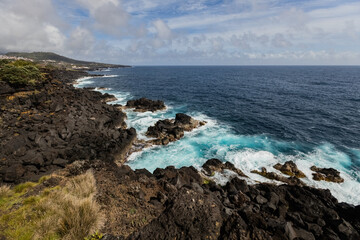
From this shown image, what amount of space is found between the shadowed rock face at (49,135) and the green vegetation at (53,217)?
7.48m

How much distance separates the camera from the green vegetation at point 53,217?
604 centimetres

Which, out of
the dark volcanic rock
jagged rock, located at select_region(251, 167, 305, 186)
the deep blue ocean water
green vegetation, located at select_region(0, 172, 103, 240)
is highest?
green vegetation, located at select_region(0, 172, 103, 240)

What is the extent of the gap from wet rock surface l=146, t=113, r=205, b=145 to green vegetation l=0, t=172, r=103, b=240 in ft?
59.7

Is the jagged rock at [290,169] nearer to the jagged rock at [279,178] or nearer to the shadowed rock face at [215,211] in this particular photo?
the jagged rock at [279,178]

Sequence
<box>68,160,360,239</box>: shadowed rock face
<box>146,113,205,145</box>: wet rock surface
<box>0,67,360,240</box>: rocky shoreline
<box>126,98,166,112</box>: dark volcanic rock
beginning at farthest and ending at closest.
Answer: <box>126,98,166,112</box>: dark volcanic rock → <box>146,113,205,145</box>: wet rock surface → <box>0,67,360,240</box>: rocky shoreline → <box>68,160,360,239</box>: shadowed rock face

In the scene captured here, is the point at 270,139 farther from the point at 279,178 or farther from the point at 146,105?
the point at 146,105

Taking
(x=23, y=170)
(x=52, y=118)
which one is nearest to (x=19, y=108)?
(x=52, y=118)

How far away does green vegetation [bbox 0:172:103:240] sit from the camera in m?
6.04

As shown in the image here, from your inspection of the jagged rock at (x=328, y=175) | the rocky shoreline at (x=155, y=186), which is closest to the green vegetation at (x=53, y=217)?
the rocky shoreline at (x=155, y=186)

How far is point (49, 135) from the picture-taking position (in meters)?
21.2

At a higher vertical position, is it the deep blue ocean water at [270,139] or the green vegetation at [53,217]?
the green vegetation at [53,217]

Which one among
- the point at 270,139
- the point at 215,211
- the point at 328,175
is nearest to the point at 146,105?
the point at 270,139

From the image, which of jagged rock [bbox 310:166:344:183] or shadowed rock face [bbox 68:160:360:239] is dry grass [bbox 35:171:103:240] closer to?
shadowed rock face [bbox 68:160:360:239]

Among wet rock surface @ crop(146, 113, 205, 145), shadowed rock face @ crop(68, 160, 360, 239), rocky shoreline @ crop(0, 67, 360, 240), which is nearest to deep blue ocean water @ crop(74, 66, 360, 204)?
wet rock surface @ crop(146, 113, 205, 145)
